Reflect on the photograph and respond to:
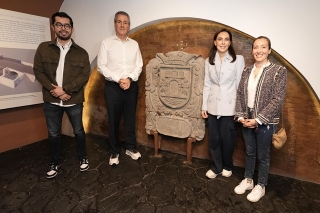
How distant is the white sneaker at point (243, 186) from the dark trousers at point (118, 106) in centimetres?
150

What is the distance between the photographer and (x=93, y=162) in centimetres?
285

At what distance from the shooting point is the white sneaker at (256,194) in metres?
2.05

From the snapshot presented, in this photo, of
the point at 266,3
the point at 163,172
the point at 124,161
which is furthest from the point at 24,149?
the point at 266,3

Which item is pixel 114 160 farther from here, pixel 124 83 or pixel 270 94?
pixel 270 94

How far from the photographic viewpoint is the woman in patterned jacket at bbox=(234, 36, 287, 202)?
1.86 m

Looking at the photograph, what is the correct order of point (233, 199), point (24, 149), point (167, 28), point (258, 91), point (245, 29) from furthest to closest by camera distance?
point (24, 149), point (167, 28), point (245, 29), point (233, 199), point (258, 91)

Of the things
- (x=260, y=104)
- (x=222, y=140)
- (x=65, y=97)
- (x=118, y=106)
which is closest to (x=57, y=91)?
(x=65, y=97)

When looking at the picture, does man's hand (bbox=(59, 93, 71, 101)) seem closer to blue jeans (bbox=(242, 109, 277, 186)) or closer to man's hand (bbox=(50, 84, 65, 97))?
man's hand (bbox=(50, 84, 65, 97))

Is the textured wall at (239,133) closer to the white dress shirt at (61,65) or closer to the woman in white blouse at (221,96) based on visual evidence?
the woman in white blouse at (221,96)

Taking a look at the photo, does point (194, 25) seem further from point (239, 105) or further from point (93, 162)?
point (93, 162)

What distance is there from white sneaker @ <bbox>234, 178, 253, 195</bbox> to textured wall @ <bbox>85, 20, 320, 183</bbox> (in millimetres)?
454

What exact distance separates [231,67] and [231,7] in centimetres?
72

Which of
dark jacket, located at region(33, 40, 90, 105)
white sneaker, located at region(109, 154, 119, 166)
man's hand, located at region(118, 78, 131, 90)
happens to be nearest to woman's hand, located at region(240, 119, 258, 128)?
man's hand, located at region(118, 78, 131, 90)

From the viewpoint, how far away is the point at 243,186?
221 centimetres
